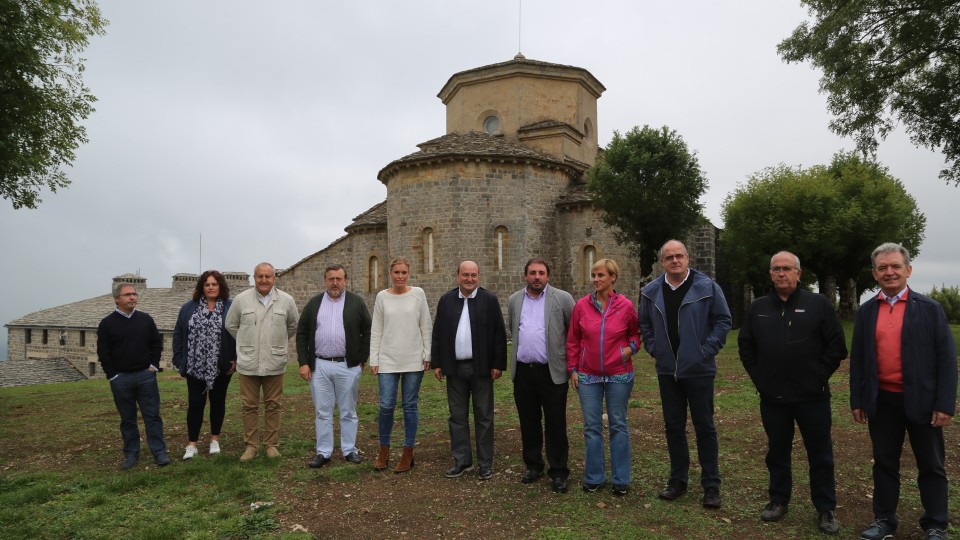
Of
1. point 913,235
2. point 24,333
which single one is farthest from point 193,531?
point 24,333

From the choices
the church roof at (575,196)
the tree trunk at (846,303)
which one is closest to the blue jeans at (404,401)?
the church roof at (575,196)

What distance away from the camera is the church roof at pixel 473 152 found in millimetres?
19734

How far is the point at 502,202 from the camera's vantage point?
20.2 m

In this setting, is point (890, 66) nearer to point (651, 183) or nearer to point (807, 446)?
point (651, 183)

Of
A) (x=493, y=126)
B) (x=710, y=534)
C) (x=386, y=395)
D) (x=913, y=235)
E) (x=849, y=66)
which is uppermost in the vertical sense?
(x=493, y=126)

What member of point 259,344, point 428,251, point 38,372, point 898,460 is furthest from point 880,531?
point 38,372

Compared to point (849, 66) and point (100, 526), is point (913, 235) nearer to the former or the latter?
point (849, 66)

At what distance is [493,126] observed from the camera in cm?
2488

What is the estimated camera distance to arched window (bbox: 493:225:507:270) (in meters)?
20.3

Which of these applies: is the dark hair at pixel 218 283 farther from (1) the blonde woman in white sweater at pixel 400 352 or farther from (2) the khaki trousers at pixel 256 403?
(1) the blonde woman in white sweater at pixel 400 352

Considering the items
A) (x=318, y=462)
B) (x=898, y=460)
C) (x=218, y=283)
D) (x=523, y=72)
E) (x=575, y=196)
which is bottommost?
(x=318, y=462)

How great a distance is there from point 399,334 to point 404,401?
2.27 ft

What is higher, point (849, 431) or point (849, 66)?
point (849, 66)

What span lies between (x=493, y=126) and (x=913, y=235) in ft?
76.8
